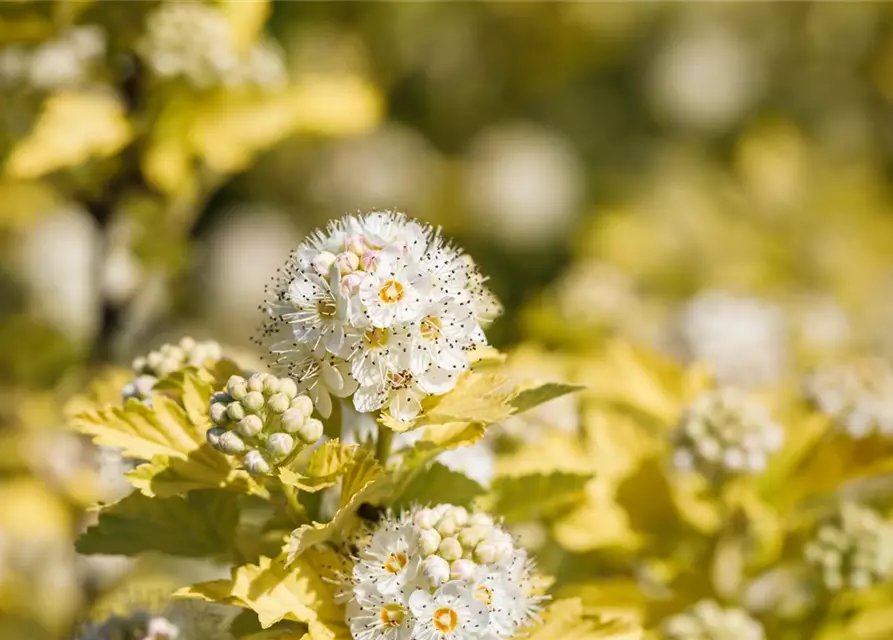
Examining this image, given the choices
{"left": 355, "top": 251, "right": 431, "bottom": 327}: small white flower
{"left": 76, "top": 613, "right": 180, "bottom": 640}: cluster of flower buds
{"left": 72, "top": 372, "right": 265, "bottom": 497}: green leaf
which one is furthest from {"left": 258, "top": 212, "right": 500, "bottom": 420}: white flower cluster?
{"left": 76, "top": 613, "right": 180, "bottom": 640}: cluster of flower buds

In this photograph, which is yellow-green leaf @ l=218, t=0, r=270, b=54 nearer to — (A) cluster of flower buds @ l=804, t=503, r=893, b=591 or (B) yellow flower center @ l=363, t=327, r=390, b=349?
(B) yellow flower center @ l=363, t=327, r=390, b=349

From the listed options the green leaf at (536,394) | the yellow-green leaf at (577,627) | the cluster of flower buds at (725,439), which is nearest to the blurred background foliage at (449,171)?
the cluster of flower buds at (725,439)

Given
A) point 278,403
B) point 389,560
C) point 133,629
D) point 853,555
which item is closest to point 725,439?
point 853,555

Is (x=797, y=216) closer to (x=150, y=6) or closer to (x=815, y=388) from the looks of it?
(x=815, y=388)

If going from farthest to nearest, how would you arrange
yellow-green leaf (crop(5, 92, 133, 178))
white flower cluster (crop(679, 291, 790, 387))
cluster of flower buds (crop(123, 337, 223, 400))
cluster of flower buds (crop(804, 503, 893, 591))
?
white flower cluster (crop(679, 291, 790, 387))
yellow-green leaf (crop(5, 92, 133, 178))
cluster of flower buds (crop(804, 503, 893, 591))
cluster of flower buds (crop(123, 337, 223, 400))

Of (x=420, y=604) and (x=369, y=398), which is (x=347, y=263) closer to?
(x=369, y=398)

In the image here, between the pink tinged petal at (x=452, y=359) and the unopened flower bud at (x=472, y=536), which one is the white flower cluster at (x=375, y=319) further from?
the unopened flower bud at (x=472, y=536)

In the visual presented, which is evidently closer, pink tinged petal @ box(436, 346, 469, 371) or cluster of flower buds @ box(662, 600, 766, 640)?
pink tinged petal @ box(436, 346, 469, 371)
